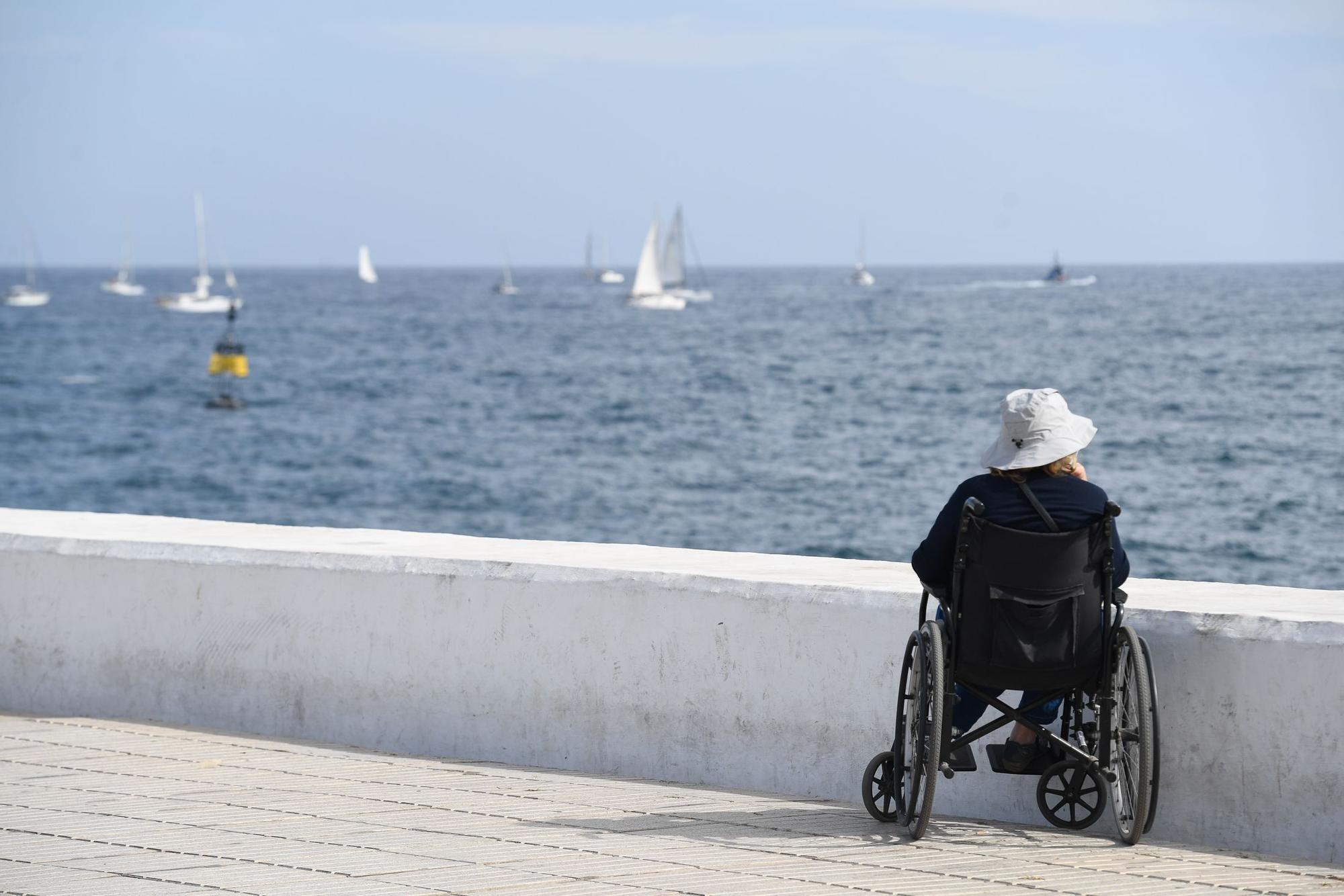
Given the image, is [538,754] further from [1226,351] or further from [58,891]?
[1226,351]

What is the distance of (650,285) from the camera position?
10431 centimetres

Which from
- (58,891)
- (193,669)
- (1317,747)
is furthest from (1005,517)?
(193,669)

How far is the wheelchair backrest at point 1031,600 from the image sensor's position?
13.9 ft

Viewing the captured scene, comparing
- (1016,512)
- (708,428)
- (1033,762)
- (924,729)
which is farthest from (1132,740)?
(708,428)

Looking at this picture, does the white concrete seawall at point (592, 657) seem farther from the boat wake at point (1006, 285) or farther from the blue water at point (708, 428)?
the boat wake at point (1006, 285)

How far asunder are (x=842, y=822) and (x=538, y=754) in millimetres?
1184

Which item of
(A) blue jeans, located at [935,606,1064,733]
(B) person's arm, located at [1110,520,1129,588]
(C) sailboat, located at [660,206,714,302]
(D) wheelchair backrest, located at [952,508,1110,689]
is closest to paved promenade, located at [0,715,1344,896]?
(A) blue jeans, located at [935,606,1064,733]

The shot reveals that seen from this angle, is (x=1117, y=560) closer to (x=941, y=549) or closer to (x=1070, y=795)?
(x=941, y=549)

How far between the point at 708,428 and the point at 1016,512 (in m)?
43.0

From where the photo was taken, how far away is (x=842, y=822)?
482 centimetres

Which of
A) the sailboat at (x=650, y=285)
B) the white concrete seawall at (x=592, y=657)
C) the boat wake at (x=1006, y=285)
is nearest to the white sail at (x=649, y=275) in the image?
the sailboat at (x=650, y=285)

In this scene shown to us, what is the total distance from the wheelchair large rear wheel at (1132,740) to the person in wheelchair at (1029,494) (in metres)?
0.18

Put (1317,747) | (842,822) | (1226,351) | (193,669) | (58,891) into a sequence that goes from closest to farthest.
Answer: (58,891), (1317,747), (842,822), (193,669), (1226,351)

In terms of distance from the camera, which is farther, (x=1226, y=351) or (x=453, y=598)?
(x=1226, y=351)
